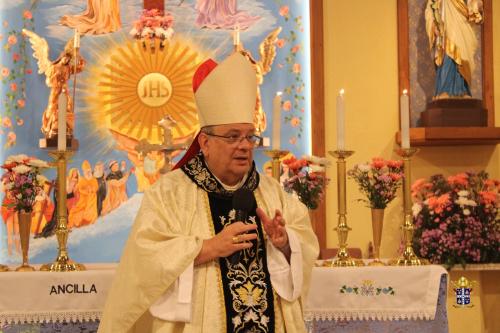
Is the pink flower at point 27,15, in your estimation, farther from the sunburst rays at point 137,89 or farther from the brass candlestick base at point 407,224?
the brass candlestick base at point 407,224

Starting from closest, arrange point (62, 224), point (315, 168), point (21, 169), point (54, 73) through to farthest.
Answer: point (62, 224) < point (21, 169) < point (315, 168) < point (54, 73)

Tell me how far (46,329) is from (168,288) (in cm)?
80

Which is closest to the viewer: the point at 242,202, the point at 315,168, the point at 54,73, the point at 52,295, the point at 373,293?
the point at 242,202

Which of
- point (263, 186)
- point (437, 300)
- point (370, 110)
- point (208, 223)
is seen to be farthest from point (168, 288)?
point (370, 110)

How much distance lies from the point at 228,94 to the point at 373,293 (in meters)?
1.13

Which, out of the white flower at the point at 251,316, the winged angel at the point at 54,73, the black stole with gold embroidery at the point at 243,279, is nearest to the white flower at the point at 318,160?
the black stole with gold embroidery at the point at 243,279

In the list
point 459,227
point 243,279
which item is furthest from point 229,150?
point 459,227

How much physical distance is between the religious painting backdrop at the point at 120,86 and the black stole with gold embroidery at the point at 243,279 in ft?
9.40

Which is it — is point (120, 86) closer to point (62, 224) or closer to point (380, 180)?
point (62, 224)

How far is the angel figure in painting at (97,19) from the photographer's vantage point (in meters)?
6.43

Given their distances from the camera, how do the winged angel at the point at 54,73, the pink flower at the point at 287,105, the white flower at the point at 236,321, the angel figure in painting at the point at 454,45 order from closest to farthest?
the white flower at the point at 236,321 → the winged angel at the point at 54,73 → the angel figure in painting at the point at 454,45 → the pink flower at the point at 287,105

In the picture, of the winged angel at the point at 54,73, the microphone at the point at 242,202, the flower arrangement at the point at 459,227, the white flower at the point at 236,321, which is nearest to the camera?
the microphone at the point at 242,202

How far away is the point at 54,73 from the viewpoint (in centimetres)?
629

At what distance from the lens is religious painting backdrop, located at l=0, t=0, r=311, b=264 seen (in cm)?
629
